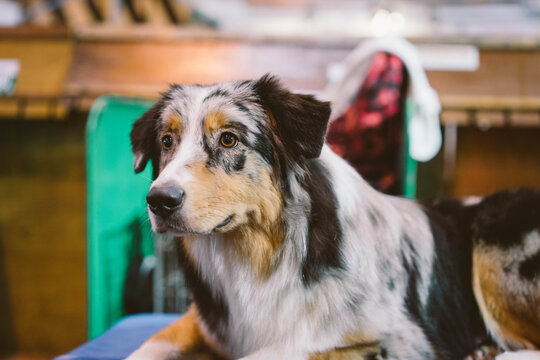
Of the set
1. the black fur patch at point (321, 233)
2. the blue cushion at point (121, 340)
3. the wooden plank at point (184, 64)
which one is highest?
the wooden plank at point (184, 64)

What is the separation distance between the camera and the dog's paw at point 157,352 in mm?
1424

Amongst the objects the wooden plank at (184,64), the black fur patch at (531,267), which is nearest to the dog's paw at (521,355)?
the black fur patch at (531,267)

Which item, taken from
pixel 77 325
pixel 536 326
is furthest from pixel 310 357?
pixel 77 325

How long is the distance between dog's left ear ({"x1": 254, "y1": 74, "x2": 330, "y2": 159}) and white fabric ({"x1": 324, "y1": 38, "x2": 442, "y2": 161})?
0.73 m

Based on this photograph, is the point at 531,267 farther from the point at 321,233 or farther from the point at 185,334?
the point at 185,334

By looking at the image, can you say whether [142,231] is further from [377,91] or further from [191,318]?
[377,91]

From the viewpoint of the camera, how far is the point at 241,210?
1.32m

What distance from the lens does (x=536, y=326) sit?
1.56m

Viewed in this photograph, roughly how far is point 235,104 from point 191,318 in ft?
2.47

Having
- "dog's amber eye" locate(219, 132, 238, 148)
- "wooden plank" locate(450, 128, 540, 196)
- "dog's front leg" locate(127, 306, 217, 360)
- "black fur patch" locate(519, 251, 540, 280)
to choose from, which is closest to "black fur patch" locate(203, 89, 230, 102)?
"dog's amber eye" locate(219, 132, 238, 148)

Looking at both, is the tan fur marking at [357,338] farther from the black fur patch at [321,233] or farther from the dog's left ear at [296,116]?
the dog's left ear at [296,116]

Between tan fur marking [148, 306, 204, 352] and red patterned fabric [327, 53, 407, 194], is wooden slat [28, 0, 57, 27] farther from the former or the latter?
tan fur marking [148, 306, 204, 352]

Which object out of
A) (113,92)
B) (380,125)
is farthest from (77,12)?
(380,125)

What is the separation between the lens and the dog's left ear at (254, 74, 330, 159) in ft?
4.31
